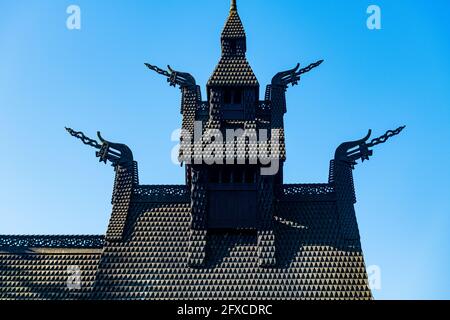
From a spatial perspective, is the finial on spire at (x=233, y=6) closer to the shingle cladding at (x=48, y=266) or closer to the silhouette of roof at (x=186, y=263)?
the silhouette of roof at (x=186, y=263)

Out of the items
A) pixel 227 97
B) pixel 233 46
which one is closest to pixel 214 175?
pixel 227 97

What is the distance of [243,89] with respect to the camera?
31328mm

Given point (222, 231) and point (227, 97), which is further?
point (227, 97)

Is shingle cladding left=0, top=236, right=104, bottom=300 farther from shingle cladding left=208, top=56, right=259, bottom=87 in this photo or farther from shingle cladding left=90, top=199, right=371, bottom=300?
shingle cladding left=208, top=56, right=259, bottom=87

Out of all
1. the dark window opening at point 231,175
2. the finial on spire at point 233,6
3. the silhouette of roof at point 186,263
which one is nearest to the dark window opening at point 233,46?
the finial on spire at point 233,6

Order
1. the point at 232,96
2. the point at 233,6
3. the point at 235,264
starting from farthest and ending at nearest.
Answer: the point at 233,6
the point at 232,96
the point at 235,264

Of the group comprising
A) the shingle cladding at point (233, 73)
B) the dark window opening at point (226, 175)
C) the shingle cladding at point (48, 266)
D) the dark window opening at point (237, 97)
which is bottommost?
A: the shingle cladding at point (48, 266)

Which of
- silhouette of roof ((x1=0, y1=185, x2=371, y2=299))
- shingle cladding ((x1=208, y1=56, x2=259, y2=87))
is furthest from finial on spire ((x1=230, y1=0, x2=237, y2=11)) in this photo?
silhouette of roof ((x1=0, y1=185, x2=371, y2=299))

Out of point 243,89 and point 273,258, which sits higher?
point 243,89

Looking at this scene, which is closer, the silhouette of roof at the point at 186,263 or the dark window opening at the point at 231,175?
the silhouette of roof at the point at 186,263

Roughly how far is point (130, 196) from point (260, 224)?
22.0 feet

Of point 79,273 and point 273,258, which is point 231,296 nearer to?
point 273,258

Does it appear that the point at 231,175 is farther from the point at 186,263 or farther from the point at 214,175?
the point at 186,263

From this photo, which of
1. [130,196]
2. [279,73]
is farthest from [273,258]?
[279,73]
